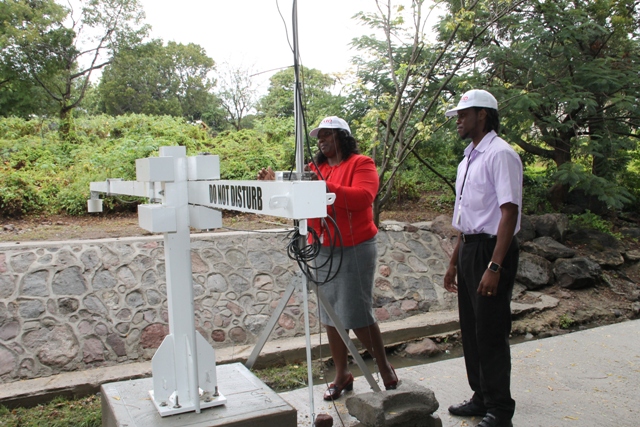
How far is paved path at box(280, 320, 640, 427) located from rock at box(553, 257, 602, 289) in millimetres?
2032

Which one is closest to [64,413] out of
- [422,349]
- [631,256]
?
[422,349]

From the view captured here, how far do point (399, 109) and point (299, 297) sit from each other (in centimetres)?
325

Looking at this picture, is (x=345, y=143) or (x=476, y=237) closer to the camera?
(x=476, y=237)

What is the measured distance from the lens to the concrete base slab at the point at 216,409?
2508 millimetres

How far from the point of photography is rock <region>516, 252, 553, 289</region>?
24.8 ft

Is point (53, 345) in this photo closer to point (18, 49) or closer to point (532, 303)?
point (532, 303)

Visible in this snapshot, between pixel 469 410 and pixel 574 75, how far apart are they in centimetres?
692

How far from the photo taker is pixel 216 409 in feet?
8.61

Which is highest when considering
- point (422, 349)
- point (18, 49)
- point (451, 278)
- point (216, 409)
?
point (18, 49)

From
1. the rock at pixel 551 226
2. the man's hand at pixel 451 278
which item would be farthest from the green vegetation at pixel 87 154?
the man's hand at pixel 451 278

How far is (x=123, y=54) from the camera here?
19016 millimetres

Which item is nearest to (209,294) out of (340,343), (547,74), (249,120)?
(340,343)

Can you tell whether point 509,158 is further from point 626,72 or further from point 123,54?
point 123,54

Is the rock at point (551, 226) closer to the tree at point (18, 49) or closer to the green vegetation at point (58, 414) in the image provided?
the green vegetation at point (58, 414)
